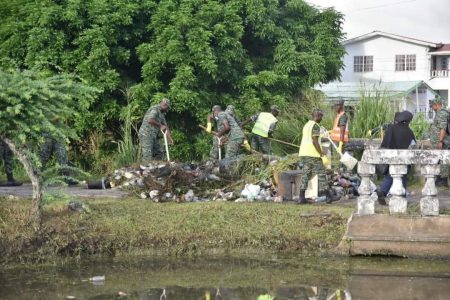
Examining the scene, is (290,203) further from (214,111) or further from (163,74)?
(163,74)

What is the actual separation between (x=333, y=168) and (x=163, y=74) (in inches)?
239

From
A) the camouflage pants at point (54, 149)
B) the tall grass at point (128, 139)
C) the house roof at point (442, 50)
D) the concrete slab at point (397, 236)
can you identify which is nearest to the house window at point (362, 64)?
the house roof at point (442, 50)

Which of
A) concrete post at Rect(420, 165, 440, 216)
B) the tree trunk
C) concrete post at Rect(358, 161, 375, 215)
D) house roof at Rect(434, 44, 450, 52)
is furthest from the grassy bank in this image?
house roof at Rect(434, 44, 450, 52)

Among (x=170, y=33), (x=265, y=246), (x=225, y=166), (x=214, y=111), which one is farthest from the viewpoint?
(x=170, y=33)

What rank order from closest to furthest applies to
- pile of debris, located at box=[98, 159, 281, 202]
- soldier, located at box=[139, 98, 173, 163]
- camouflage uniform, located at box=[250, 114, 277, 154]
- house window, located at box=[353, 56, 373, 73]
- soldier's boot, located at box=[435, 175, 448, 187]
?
1. pile of debris, located at box=[98, 159, 281, 202]
2. soldier's boot, located at box=[435, 175, 448, 187]
3. soldier, located at box=[139, 98, 173, 163]
4. camouflage uniform, located at box=[250, 114, 277, 154]
5. house window, located at box=[353, 56, 373, 73]

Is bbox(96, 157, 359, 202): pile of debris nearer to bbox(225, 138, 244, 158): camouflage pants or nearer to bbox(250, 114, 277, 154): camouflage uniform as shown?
bbox(225, 138, 244, 158): camouflage pants

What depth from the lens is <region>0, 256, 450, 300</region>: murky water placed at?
25.4 ft

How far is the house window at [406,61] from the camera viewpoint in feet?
137

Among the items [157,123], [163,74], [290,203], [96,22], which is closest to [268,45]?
[163,74]

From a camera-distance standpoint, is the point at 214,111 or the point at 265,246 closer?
the point at 265,246

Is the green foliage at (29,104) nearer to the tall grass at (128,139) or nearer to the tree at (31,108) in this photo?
the tree at (31,108)

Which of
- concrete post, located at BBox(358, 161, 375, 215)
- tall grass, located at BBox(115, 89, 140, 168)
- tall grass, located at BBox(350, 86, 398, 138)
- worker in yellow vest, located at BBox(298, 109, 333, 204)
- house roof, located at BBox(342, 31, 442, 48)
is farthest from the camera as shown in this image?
house roof, located at BBox(342, 31, 442, 48)

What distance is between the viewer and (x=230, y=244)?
9.66m

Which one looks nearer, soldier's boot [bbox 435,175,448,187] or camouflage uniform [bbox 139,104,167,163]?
soldier's boot [bbox 435,175,448,187]
